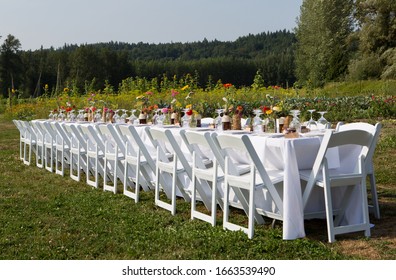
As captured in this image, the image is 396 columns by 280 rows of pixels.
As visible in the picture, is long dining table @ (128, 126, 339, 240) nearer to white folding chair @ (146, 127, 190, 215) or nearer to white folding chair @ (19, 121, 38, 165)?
white folding chair @ (146, 127, 190, 215)

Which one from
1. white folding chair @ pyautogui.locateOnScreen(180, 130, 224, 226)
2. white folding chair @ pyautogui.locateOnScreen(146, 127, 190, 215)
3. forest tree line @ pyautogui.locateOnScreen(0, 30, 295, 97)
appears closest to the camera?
white folding chair @ pyautogui.locateOnScreen(180, 130, 224, 226)

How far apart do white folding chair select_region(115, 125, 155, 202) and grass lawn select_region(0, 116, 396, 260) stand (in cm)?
15

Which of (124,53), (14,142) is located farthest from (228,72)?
(14,142)

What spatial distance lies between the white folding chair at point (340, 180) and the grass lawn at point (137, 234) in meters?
0.11

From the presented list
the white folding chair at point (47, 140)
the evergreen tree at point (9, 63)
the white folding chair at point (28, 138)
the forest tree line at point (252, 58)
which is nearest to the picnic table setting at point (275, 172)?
the white folding chair at point (47, 140)

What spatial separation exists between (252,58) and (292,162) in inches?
2999

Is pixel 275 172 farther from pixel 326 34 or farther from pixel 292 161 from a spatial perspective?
pixel 326 34

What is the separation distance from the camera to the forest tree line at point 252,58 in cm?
3177

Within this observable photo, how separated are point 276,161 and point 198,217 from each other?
0.93 meters

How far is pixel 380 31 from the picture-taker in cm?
3159

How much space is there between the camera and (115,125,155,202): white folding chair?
21.7ft

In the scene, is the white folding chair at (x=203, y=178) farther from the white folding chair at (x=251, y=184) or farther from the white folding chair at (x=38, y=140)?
the white folding chair at (x=38, y=140)

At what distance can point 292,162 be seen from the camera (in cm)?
489

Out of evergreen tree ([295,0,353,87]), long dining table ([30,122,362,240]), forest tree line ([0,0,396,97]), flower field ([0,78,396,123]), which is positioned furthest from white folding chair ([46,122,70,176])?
evergreen tree ([295,0,353,87])
